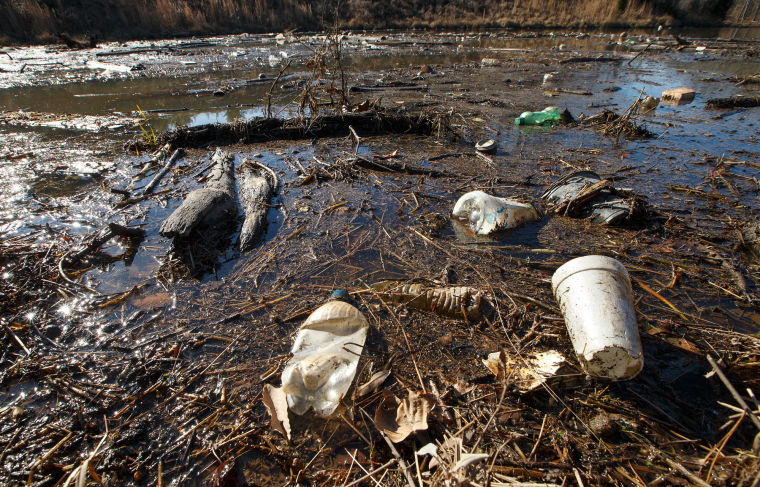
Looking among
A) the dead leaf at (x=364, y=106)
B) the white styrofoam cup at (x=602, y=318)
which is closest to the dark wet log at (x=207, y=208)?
the dead leaf at (x=364, y=106)

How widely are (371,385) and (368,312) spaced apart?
640mm

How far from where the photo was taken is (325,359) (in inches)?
76.1

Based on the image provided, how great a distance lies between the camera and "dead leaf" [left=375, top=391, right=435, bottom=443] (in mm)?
1624

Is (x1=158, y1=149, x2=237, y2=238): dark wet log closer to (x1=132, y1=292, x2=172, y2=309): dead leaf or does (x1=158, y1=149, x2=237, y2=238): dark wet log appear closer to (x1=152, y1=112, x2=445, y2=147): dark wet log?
(x1=132, y1=292, x2=172, y2=309): dead leaf

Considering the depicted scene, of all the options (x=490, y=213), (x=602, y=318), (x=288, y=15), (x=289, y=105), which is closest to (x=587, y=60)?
(x=289, y=105)

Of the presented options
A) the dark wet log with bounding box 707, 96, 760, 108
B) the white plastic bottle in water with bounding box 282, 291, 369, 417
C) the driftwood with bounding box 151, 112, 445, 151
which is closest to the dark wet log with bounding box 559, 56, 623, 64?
the dark wet log with bounding box 707, 96, 760, 108

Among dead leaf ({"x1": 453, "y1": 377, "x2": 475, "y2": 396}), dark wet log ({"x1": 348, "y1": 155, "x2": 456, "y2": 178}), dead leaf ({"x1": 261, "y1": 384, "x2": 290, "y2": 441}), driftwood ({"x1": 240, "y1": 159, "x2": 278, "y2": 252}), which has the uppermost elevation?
dark wet log ({"x1": 348, "y1": 155, "x2": 456, "y2": 178})

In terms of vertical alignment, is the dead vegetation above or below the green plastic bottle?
above

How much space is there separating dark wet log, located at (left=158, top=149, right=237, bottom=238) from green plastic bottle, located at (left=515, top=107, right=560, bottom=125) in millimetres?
5729

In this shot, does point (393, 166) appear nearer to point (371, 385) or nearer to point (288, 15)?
point (371, 385)

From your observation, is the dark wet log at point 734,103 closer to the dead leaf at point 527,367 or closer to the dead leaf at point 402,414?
the dead leaf at point 527,367

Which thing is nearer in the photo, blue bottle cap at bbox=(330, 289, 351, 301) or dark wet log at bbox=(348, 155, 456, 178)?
blue bottle cap at bbox=(330, 289, 351, 301)

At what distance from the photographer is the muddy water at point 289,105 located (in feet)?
13.5

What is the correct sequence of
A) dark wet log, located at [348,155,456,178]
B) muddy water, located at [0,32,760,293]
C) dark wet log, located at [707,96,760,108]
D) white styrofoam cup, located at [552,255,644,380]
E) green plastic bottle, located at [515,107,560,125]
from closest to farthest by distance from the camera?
white styrofoam cup, located at [552,255,644,380]
muddy water, located at [0,32,760,293]
dark wet log, located at [348,155,456,178]
green plastic bottle, located at [515,107,560,125]
dark wet log, located at [707,96,760,108]
